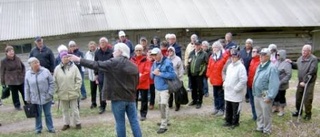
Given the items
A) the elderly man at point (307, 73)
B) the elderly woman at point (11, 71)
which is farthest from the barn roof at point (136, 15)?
the elderly man at point (307, 73)

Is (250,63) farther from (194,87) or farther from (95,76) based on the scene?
(95,76)

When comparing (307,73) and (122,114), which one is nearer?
(122,114)

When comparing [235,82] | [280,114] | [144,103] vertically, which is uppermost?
[235,82]

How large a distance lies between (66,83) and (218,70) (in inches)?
130

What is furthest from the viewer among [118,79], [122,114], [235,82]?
[235,82]

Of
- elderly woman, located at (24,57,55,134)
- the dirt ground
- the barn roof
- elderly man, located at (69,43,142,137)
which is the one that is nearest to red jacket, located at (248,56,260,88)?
the dirt ground

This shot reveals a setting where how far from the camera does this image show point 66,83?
7535mm

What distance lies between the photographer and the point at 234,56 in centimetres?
738

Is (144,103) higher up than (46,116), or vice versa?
(144,103)

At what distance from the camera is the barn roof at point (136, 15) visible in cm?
1559

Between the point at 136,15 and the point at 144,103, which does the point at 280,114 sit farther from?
the point at 136,15

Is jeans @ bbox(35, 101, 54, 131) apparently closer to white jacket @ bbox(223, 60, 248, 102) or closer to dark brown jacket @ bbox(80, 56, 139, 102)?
dark brown jacket @ bbox(80, 56, 139, 102)

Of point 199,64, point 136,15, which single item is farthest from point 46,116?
point 136,15

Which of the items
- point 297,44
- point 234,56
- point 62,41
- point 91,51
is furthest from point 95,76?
point 297,44
